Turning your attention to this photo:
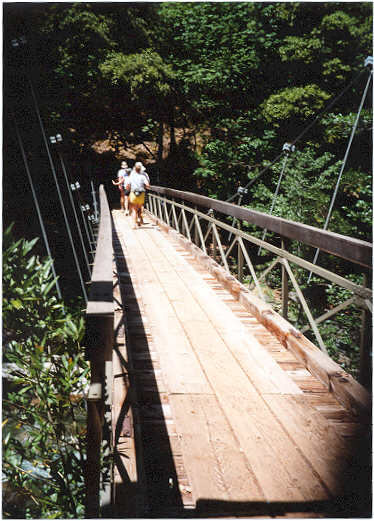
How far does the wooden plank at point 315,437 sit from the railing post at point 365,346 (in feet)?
0.97

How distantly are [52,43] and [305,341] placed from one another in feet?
37.8

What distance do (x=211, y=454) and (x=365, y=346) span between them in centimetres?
90

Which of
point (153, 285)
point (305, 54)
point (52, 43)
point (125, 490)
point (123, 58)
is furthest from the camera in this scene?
point (305, 54)

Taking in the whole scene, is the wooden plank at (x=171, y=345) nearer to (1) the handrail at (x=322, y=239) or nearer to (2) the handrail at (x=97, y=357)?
(2) the handrail at (x=97, y=357)

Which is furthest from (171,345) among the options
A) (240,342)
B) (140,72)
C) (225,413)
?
(140,72)

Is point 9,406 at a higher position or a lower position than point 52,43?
lower

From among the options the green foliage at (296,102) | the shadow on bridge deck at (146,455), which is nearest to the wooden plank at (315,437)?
the shadow on bridge deck at (146,455)

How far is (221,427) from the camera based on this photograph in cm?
211

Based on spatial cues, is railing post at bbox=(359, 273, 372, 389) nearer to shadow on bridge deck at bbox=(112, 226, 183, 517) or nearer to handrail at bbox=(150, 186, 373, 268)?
handrail at bbox=(150, 186, 373, 268)

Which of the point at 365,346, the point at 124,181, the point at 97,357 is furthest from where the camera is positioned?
the point at 124,181

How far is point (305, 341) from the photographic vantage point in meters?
2.88

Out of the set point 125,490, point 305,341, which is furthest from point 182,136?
point 125,490

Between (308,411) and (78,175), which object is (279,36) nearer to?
(78,175)

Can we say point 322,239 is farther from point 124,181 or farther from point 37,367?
point 124,181
